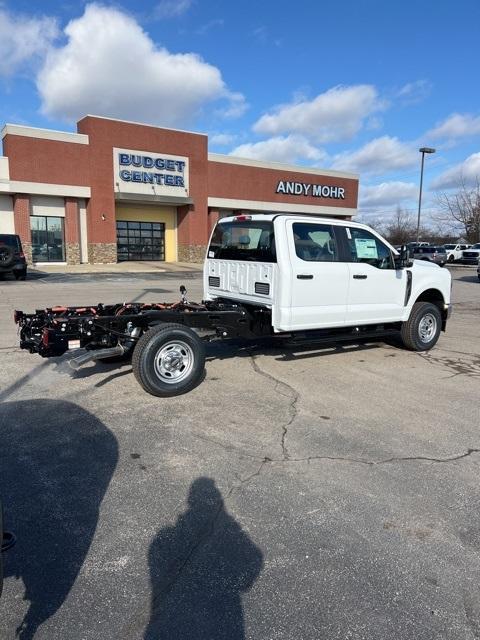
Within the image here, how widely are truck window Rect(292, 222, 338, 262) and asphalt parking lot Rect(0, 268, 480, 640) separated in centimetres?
172

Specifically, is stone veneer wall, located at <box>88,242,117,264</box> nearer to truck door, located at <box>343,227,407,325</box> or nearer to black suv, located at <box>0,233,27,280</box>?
black suv, located at <box>0,233,27,280</box>

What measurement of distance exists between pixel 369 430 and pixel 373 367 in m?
2.67

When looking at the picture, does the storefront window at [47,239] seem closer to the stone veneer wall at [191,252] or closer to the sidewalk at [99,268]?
the sidewalk at [99,268]

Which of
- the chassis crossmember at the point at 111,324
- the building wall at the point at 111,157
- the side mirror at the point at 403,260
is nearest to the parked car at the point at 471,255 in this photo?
the building wall at the point at 111,157

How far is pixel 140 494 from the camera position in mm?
3668

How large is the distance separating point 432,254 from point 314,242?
3671 centimetres

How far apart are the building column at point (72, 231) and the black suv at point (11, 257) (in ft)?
34.0

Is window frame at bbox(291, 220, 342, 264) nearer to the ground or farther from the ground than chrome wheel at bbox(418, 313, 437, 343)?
farther from the ground

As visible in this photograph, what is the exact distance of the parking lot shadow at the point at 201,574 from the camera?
2455mm

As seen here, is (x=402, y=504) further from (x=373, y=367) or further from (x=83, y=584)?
(x=373, y=367)

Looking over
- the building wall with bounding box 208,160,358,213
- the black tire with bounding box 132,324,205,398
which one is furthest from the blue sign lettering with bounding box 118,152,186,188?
the black tire with bounding box 132,324,205,398

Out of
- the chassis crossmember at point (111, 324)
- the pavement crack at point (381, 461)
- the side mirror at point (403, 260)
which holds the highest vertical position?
the side mirror at point (403, 260)

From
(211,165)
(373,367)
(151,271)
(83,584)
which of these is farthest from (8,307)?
(211,165)

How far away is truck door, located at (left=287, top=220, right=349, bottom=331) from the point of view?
671 cm
